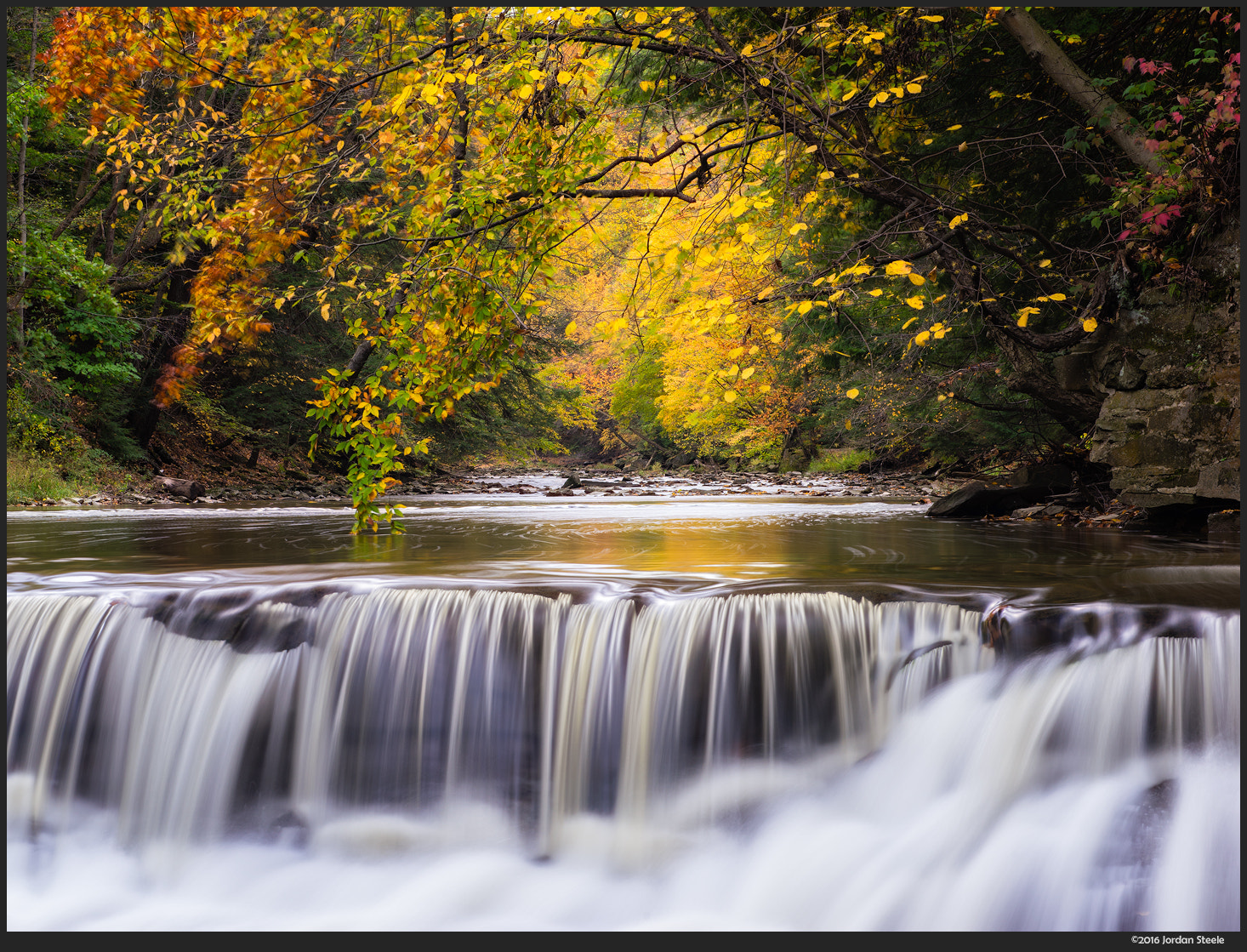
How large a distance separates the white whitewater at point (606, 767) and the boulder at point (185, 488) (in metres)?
10.1

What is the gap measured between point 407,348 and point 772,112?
333cm

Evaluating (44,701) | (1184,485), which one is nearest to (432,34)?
(44,701)

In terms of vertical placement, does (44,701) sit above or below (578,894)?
above

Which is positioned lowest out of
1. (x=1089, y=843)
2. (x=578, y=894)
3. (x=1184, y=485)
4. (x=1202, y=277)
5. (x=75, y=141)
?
(x=578, y=894)

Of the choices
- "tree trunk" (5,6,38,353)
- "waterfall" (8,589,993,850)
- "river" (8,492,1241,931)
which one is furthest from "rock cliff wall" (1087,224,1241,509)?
"tree trunk" (5,6,38,353)

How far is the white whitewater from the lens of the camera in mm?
3645

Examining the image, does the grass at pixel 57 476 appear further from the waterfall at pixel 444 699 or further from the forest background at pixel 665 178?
the waterfall at pixel 444 699

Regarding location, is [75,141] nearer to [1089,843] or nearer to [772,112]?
[772,112]

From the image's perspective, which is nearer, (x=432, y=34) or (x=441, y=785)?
(x=441, y=785)

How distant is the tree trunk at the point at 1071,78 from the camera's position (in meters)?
6.88

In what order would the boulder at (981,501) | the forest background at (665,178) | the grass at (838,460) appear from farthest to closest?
1. the grass at (838,460)
2. the boulder at (981,501)
3. the forest background at (665,178)

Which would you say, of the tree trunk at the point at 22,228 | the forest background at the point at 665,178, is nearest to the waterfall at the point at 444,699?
the forest background at the point at 665,178

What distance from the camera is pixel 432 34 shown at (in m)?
7.29

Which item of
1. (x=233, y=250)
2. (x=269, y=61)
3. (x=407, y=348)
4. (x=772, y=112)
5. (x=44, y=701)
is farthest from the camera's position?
(x=233, y=250)
